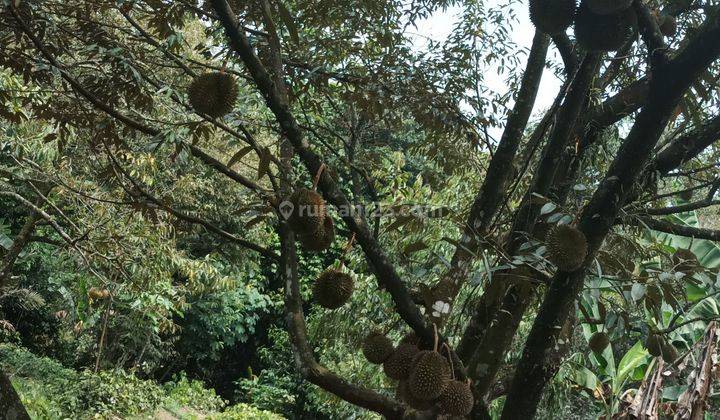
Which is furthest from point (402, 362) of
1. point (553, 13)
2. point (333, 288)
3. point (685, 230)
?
point (685, 230)

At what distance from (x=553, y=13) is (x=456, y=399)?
2.81 ft

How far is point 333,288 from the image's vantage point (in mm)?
1851

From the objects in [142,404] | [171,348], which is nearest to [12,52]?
[142,404]

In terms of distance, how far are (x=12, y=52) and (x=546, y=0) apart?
2.02 metres

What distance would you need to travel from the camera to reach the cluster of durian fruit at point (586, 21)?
4.82ft

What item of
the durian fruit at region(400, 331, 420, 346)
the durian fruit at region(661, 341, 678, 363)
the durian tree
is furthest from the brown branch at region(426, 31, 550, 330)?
the durian fruit at region(661, 341, 678, 363)

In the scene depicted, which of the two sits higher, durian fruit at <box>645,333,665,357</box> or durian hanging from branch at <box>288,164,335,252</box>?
durian fruit at <box>645,333,665,357</box>

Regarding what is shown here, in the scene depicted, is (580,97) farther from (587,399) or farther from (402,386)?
(587,399)

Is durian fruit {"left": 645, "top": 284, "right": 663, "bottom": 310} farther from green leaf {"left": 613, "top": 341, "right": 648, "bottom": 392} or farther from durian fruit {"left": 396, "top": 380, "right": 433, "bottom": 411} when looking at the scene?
green leaf {"left": 613, "top": 341, "right": 648, "bottom": 392}

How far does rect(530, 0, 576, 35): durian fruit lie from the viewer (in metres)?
1.49

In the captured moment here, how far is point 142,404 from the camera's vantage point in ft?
25.4

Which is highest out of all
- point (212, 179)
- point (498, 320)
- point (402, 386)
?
point (212, 179)

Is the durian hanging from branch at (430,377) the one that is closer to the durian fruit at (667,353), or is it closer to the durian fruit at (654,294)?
the durian fruit at (654,294)

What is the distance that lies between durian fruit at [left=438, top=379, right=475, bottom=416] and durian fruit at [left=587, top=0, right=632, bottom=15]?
83 centimetres
